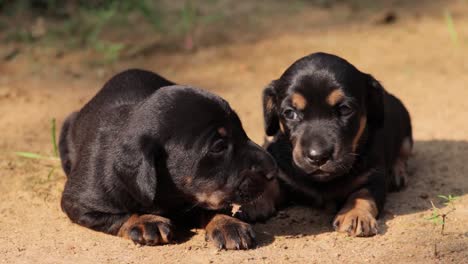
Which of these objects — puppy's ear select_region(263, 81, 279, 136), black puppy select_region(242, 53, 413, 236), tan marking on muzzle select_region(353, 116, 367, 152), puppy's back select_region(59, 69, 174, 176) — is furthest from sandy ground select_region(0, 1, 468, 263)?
puppy's ear select_region(263, 81, 279, 136)

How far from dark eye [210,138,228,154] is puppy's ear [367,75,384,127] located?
145 cm

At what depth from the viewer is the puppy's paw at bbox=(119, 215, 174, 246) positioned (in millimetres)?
5203

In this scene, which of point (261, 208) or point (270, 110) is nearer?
point (261, 208)

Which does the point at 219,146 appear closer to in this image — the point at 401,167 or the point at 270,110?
the point at 270,110

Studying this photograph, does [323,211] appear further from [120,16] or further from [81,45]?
[120,16]

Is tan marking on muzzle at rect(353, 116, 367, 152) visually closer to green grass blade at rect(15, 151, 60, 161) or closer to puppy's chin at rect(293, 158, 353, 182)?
puppy's chin at rect(293, 158, 353, 182)

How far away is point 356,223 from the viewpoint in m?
5.50

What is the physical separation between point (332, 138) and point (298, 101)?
355 millimetres

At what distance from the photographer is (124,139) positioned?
17.0 feet

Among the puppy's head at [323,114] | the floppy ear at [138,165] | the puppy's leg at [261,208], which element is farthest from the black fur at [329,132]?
the floppy ear at [138,165]

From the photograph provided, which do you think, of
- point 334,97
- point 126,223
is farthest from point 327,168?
point 126,223

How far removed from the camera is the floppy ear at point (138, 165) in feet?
16.4

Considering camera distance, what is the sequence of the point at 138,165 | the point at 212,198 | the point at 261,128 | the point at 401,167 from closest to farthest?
the point at 138,165, the point at 212,198, the point at 401,167, the point at 261,128

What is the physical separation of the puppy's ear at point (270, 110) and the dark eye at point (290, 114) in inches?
12.2
